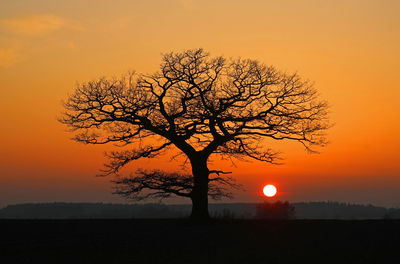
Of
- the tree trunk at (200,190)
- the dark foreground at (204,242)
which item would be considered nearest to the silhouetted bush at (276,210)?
the tree trunk at (200,190)

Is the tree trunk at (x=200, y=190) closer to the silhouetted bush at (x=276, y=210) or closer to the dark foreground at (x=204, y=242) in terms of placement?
the dark foreground at (x=204, y=242)

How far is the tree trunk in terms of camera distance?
30.5 meters

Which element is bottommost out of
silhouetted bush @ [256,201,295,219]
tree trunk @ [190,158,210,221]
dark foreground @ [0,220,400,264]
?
dark foreground @ [0,220,400,264]

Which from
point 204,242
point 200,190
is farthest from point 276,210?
point 204,242

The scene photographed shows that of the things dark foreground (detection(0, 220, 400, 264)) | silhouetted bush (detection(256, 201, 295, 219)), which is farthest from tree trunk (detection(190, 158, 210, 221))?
silhouetted bush (detection(256, 201, 295, 219))

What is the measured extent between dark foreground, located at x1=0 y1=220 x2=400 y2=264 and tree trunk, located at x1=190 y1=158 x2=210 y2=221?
1401 mm

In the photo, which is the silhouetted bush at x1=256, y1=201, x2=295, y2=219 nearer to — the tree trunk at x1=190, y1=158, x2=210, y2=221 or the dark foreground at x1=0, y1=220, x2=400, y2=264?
the tree trunk at x1=190, y1=158, x2=210, y2=221

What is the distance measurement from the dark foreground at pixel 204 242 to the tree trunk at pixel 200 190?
4.60 feet

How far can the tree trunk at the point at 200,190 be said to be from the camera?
3047 cm

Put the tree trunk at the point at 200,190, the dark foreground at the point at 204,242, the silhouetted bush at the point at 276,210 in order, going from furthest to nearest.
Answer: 1. the silhouetted bush at the point at 276,210
2. the tree trunk at the point at 200,190
3. the dark foreground at the point at 204,242

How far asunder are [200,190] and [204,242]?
853 cm

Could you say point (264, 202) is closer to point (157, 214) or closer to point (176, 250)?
point (157, 214)

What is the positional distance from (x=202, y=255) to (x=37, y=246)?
7.06 meters

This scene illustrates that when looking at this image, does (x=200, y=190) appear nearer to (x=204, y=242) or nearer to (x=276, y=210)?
(x=204, y=242)
